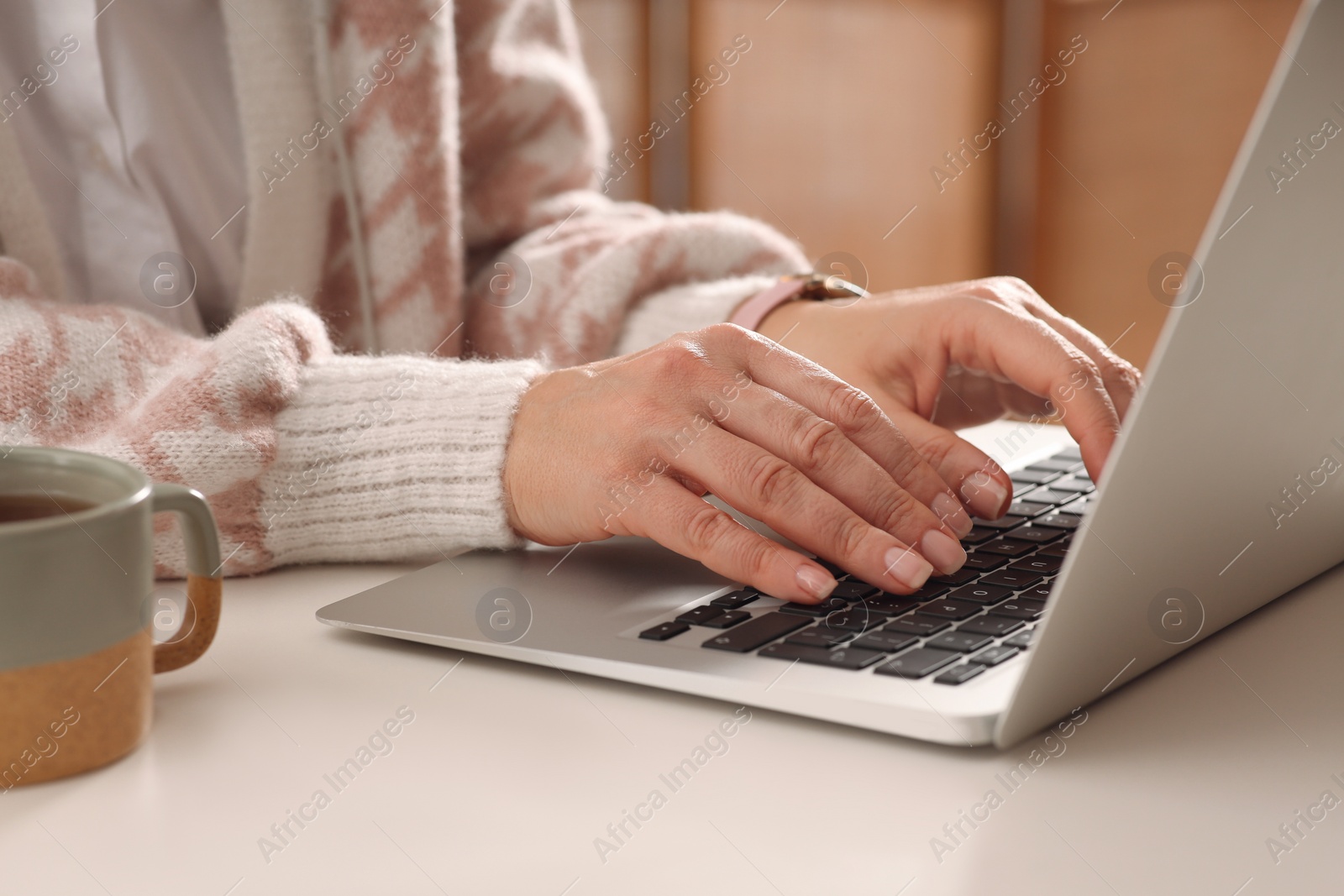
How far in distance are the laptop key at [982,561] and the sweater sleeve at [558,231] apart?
36cm

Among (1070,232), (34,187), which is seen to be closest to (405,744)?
(34,187)

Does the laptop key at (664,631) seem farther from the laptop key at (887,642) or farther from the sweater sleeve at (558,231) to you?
the sweater sleeve at (558,231)

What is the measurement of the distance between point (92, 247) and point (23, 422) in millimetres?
261

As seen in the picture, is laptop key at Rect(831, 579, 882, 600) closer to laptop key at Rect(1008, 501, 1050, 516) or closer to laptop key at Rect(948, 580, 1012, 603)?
laptop key at Rect(948, 580, 1012, 603)

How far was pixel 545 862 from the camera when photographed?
0.31 metres

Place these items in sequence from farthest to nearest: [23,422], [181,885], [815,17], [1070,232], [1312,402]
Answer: [1070,232]
[815,17]
[23,422]
[1312,402]
[181,885]

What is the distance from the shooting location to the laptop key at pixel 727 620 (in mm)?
437

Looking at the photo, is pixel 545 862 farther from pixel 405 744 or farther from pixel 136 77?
pixel 136 77

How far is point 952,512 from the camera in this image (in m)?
0.54

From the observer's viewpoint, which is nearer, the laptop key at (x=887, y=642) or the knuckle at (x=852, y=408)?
the laptop key at (x=887, y=642)

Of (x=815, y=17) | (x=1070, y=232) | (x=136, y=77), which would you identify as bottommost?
(x=1070, y=232)

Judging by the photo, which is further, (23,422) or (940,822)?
(23,422)

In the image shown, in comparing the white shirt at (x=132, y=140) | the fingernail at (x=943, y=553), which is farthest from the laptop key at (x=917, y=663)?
the white shirt at (x=132, y=140)

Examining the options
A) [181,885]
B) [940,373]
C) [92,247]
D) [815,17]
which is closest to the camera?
[181,885]
